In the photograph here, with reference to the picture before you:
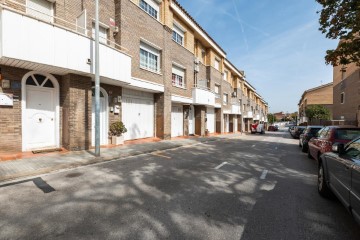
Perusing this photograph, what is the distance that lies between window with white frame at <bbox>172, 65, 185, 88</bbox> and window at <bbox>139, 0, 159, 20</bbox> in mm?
4186

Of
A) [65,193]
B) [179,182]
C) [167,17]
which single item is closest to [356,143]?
[179,182]

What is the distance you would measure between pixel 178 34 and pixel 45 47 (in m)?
12.8

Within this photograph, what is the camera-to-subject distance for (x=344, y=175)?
3.29 m

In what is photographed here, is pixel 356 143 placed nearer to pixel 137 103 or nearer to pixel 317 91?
pixel 137 103

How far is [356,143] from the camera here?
3596 mm

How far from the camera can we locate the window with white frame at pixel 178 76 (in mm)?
17547

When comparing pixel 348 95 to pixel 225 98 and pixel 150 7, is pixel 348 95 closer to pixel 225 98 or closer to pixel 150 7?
A: pixel 225 98

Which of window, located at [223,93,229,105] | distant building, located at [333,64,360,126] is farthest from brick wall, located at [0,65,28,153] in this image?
distant building, located at [333,64,360,126]

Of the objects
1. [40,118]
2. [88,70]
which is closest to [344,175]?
[88,70]

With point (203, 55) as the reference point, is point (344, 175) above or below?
below

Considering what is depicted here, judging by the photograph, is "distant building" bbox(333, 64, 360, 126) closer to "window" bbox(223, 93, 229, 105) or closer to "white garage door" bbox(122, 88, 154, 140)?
"window" bbox(223, 93, 229, 105)

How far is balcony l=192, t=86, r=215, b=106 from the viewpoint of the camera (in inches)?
763

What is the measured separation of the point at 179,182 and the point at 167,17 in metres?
13.9

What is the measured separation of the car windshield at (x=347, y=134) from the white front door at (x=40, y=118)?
35.5 ft
